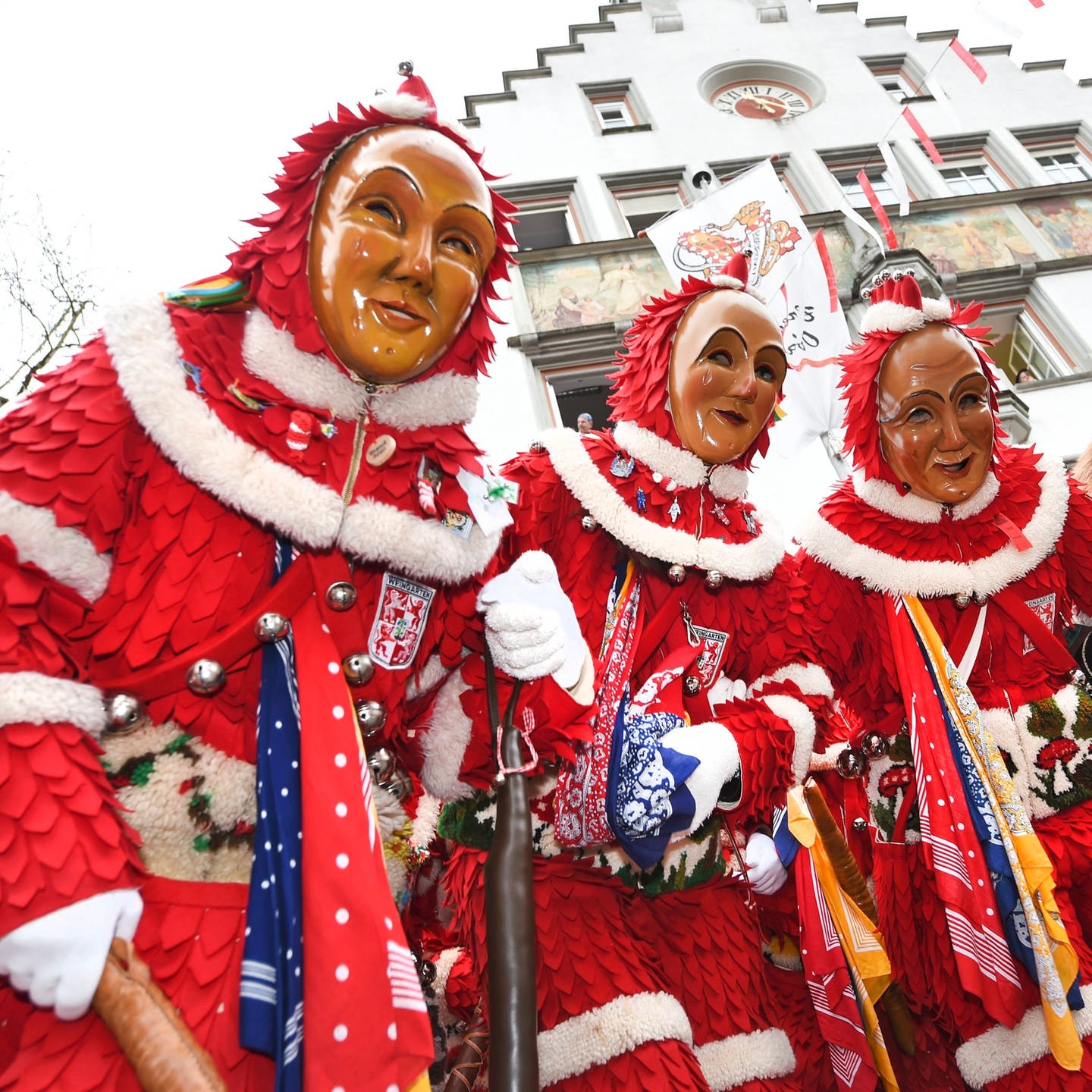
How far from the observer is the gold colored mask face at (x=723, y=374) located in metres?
2.09

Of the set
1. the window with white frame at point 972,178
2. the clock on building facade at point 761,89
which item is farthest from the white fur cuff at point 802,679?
the clock on building facade at point 761,89

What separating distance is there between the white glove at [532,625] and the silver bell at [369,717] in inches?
9.1

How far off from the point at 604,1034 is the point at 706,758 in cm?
55

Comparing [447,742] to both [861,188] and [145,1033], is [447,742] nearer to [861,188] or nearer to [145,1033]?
[145,1033]

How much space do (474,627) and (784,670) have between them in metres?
0.98

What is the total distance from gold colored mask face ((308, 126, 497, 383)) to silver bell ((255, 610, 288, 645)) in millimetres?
467

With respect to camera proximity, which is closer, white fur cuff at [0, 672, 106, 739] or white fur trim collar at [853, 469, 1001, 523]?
white fur cuff at [0, 672, 106, 739]

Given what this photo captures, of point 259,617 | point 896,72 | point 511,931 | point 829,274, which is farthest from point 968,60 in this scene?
point 896,72

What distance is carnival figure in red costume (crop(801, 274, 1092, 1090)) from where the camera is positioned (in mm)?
1845

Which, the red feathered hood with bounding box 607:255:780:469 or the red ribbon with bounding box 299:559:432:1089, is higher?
the red feathered hood with bounding box 607:255:780:469

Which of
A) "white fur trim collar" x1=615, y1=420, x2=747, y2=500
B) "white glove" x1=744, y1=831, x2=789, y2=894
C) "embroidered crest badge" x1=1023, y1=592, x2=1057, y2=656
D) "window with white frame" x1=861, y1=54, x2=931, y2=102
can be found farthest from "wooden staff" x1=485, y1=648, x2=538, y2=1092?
"window with white frame" x1=861, y1=54, x2=931, y2=102

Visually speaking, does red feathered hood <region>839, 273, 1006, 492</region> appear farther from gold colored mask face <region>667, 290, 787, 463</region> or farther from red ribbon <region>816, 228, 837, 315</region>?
red ribbon <region>816, 228, 837, 315</region>

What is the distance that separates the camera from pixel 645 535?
6.38 ft

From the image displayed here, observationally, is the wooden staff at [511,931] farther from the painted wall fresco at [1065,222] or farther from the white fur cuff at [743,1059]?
the painted wall fresco at [1065,222]
